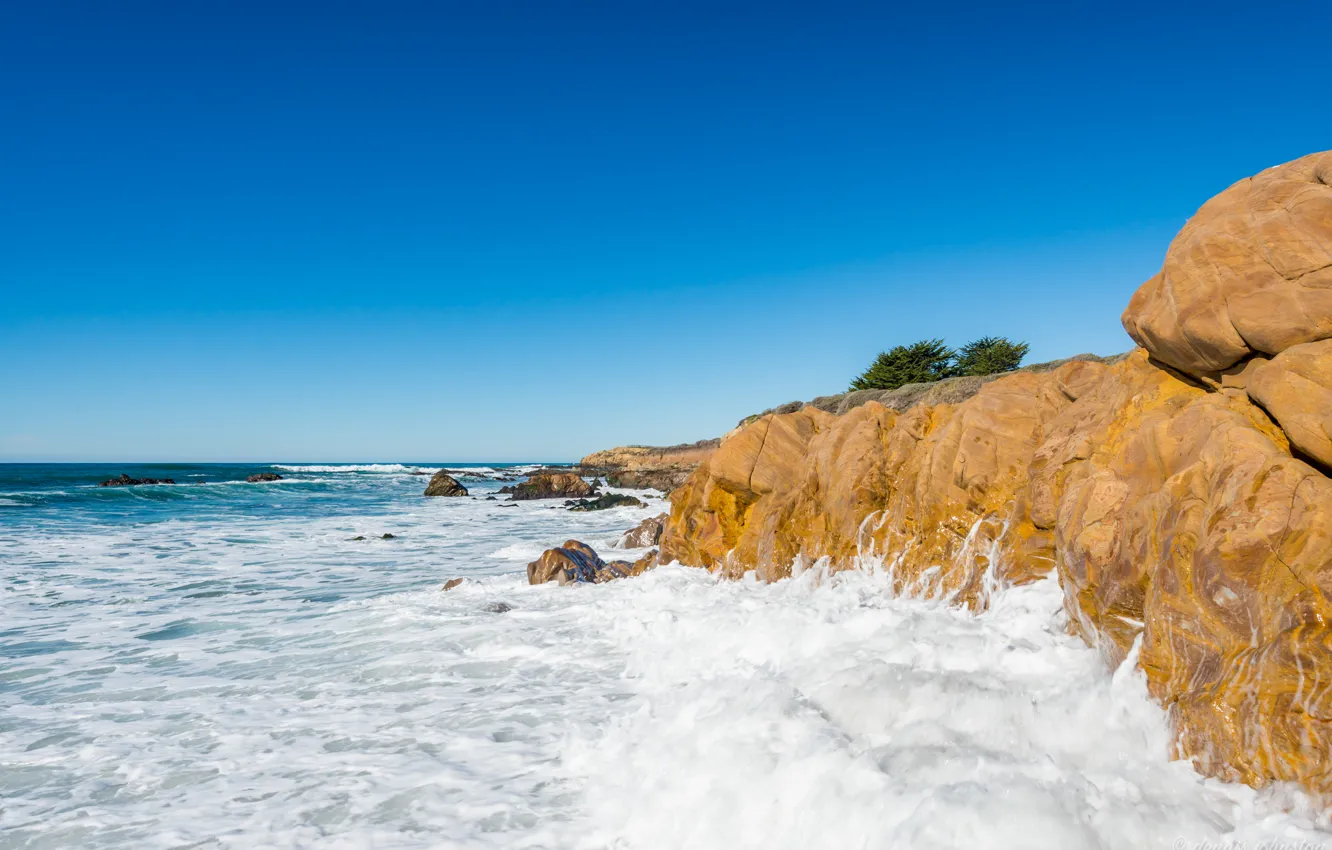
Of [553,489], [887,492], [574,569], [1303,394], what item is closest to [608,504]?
[553,489]

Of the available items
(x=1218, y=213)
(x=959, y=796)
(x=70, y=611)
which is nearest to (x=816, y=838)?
(x=959, y=796)

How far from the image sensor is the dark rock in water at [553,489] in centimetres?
4253

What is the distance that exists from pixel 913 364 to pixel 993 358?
4.47 m

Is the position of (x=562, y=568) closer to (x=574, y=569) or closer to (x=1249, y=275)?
(x=574, y=569)

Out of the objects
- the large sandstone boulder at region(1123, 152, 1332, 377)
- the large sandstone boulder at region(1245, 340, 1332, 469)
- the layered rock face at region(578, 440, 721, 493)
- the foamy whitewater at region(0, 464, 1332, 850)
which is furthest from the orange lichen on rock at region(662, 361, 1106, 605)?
the layered rock face at region(578, 440, 721, 493)

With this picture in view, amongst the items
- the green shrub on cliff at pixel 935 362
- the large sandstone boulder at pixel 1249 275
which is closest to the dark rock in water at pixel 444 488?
the green shrub on cliff at pixel 935 362

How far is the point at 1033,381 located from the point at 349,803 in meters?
9.19

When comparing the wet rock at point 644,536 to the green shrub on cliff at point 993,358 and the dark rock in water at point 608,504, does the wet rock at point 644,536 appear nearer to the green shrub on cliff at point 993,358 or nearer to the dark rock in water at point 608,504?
the dark rock in water at point 608,504

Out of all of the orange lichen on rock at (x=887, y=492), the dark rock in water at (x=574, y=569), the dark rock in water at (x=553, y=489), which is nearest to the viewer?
the orange lichen on rock at (x=887, y=492)

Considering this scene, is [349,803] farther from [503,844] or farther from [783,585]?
[783,585]

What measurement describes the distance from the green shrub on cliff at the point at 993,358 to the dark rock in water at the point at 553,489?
24.4m

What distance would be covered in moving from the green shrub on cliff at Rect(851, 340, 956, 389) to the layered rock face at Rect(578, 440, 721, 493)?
1127 cm

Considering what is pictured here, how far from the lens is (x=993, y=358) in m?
38.0

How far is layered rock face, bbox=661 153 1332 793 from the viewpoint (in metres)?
3.73
